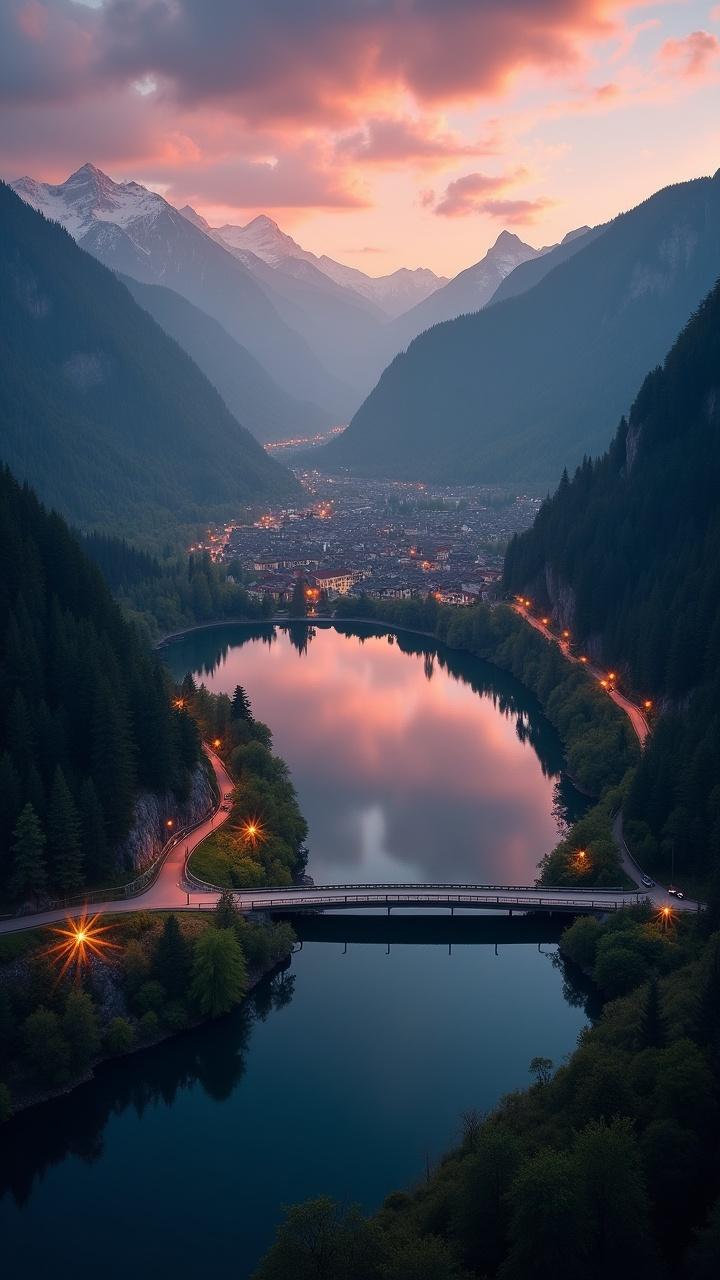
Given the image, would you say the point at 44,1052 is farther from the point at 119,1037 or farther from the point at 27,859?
the point at 27,859

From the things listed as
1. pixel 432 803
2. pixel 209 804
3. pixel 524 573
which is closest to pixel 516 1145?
pixel 209 804

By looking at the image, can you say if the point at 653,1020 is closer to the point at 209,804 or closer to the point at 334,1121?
the point at 334,1121

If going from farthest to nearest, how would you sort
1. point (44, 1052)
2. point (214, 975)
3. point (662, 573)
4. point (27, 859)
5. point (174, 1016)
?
point (662, 573) → point (27, 859) → point (214, 975) → point (174, 1016) → point (44, 1052)

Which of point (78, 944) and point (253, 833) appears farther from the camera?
point (253, 833)

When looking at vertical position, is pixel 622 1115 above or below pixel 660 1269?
above

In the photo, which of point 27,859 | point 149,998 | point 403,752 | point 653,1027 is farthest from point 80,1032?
point 403,752

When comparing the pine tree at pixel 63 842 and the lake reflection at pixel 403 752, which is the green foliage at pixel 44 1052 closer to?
the pine tree at pixel 63 842
